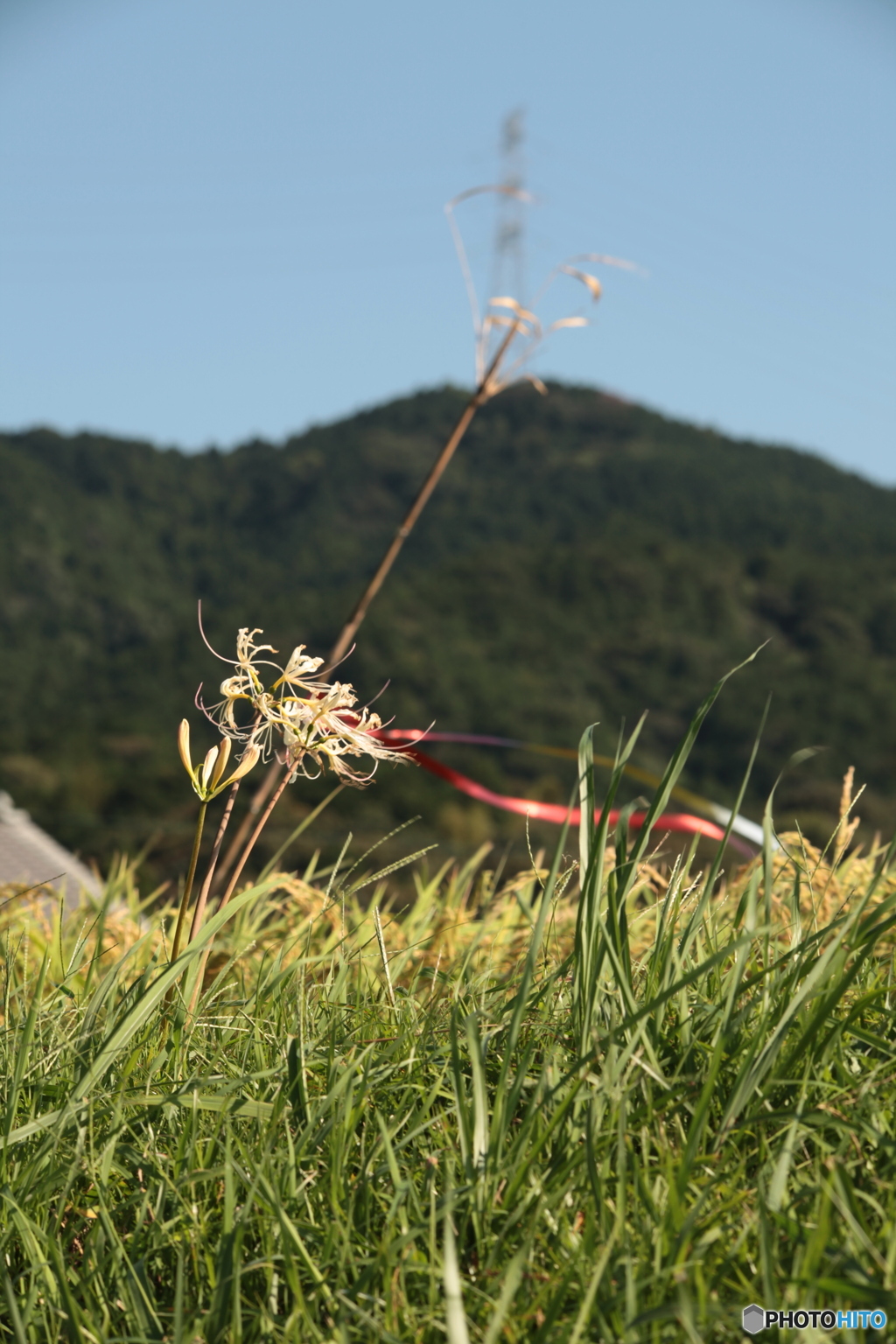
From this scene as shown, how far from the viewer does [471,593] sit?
45.7 m

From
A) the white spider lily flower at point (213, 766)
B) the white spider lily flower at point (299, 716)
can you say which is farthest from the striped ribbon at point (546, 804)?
the white spider lily flower at point (213, 766)

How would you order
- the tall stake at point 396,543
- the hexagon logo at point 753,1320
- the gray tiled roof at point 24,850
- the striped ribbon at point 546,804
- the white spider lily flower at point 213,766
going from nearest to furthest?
the hexagon logo at point 753,1320
the white spider lily flower at point 213,766
the striped ribbon at point 546,804
the tall stake at point 396,543
the gray tiled roof at point 24,850

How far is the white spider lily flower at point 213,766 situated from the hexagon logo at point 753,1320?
745 millimetres

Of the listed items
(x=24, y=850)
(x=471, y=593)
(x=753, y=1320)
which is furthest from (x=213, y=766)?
(x=471, y=593)

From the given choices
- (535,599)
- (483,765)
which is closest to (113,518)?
(535,599)

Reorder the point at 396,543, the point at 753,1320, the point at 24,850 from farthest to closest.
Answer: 1. the point at 24,850
2. the point at 396,543
3. the point at 753,1320

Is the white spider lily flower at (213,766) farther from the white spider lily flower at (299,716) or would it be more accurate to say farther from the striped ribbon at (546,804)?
the striped ribbon at (546,804)

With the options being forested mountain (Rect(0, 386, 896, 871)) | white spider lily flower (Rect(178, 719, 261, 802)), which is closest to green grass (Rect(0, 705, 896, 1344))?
white spider lily flower (Rect(178, 719, 261, 802))

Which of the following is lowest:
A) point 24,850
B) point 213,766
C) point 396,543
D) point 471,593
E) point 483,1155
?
point 24,850

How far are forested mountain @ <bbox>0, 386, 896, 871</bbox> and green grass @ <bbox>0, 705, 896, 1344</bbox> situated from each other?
56.2 feet

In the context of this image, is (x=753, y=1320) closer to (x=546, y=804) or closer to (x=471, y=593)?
(x=546, y=804)

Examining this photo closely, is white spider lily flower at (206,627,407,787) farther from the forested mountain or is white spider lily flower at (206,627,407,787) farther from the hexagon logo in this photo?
the forested mountain

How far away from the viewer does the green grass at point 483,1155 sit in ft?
3.06

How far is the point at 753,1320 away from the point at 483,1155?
28cm
